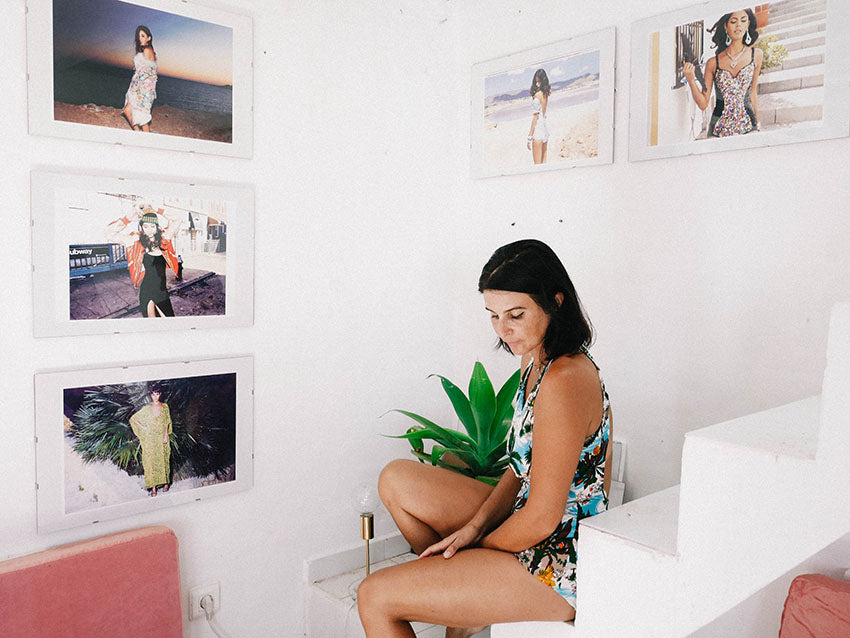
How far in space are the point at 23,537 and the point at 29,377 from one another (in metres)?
0.43

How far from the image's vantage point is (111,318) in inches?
75.2

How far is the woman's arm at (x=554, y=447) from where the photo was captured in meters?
1.41

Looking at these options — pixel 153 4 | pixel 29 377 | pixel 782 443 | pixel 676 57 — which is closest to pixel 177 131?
pixel 153 4

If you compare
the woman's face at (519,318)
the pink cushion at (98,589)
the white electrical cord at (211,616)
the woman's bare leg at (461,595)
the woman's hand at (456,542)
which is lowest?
the white electrical cord at (211,616)

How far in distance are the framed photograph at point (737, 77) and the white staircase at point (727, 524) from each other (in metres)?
0.81

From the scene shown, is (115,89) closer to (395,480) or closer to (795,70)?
(395,480)

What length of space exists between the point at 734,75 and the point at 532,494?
133 cm

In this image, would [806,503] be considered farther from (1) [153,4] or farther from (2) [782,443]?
(1) [153,4]

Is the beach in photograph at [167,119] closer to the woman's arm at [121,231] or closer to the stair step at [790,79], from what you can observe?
the woman's arm at [121,231]

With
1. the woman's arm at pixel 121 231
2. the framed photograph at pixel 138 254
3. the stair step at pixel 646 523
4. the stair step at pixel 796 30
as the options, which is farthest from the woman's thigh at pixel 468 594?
the stair step at pixel 796 30

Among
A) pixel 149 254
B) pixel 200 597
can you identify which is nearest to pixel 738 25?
pixel 149 254

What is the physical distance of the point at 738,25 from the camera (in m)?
1.87

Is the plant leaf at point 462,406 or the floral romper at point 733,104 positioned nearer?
the floral romper at point 733,104

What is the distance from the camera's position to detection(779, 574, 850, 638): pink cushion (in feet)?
4.53
